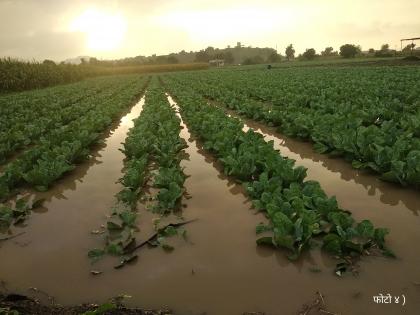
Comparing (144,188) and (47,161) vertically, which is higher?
(47,161)

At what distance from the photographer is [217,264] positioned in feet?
10.7

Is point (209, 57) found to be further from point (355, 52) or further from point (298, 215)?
point (298, 215)

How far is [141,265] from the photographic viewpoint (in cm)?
334

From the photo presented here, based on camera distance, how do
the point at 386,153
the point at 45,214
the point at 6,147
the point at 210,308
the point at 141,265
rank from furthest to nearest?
Answer: the point at 6,147 → the point at 386,153 → the point at 45,214 → the point at 141,265 → the point at 210,308

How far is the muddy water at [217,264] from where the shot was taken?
9.11 feet

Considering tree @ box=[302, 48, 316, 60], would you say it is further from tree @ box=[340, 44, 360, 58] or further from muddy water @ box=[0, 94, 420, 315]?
muddy water @ box=[0, 94, 420, 315]

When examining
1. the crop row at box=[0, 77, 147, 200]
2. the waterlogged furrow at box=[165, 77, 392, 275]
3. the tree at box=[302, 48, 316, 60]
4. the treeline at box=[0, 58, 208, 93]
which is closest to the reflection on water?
the waterlogged furrow at box=[165, 77, 392, 275]

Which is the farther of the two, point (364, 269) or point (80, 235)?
point (80, 235)

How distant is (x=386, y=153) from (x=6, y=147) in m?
6.61

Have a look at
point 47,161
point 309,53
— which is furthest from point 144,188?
point 309,53

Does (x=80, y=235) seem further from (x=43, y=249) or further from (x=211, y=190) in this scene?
(x=211, y=190)

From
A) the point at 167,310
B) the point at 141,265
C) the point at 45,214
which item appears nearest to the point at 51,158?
the point at 45,214

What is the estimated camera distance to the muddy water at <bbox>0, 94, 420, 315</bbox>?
2.78m

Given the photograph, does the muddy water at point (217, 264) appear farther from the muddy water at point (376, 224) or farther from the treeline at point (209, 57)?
the treeline at point (209, 57)
